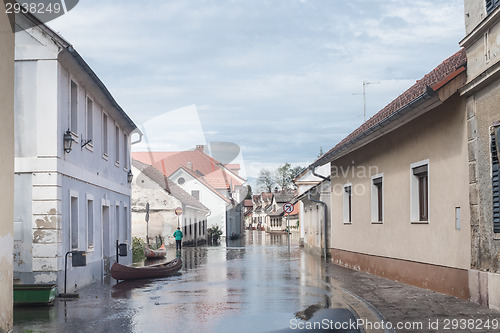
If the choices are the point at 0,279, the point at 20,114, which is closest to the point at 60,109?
the point at 20,114

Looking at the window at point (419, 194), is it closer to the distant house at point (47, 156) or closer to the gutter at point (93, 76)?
the distant house at point (47, 156)

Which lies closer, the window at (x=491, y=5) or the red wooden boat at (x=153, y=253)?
the window at (x=491, y=5)

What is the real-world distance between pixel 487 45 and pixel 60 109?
31.3 feet

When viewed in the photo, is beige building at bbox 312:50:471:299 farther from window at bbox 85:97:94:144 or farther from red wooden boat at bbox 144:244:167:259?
red wooden boat at bbox 144:244:167:259

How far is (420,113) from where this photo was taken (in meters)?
12.8

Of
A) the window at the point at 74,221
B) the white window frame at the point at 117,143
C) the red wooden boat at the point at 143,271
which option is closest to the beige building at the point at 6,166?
the window at the point at 74,221

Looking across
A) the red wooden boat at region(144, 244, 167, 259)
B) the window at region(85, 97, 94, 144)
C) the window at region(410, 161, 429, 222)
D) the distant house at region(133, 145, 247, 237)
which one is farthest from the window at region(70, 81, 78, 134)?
the distant house at region(133, 145, 247, 237)

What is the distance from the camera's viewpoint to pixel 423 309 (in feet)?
34.3

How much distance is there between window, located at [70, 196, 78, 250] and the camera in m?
15.9

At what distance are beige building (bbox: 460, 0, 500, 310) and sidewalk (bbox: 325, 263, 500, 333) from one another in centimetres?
50

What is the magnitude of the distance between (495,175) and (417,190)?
14.5 feet

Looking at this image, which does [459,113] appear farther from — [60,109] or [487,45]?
[60,109]

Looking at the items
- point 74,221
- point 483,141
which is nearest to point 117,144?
point 74,221

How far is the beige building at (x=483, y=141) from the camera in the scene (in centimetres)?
986
